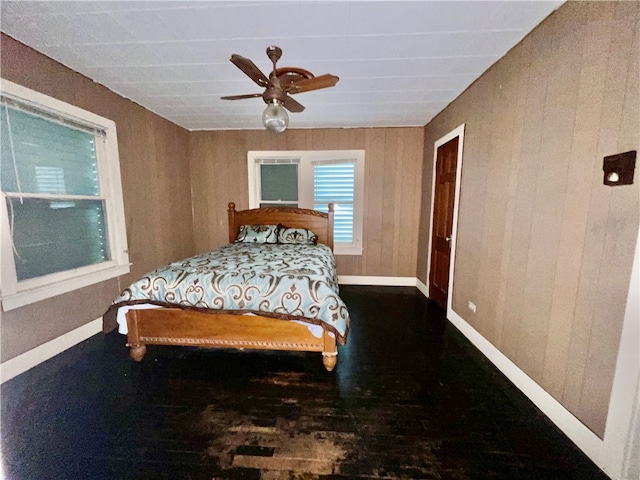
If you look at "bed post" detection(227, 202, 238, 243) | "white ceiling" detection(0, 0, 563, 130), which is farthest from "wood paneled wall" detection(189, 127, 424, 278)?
"white ceiling" detection(0, 0, 563, 130)

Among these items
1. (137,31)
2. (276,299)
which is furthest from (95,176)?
(276,299)

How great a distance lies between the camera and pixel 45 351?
212cm

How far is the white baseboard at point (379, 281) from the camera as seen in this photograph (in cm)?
420

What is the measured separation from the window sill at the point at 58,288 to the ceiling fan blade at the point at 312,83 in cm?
244

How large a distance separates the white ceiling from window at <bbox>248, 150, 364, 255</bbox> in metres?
1.24

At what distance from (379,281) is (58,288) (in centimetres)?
373

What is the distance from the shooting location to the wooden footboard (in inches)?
76.3

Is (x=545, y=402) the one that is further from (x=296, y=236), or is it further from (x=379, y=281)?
(x=296, y=236)

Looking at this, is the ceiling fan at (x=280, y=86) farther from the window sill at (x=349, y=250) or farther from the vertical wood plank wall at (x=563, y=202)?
the window sill at (x=349, y=250)

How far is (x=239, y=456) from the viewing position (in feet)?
4.30

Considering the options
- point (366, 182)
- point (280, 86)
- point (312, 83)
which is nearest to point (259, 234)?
point (366, 182)

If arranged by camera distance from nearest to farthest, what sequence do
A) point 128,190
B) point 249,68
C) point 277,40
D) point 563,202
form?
point 563,202, point 249,68, point 277,40, point 128,190

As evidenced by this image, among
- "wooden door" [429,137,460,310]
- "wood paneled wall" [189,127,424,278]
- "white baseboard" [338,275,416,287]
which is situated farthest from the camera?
"white baseboard" [338,275,416,287]

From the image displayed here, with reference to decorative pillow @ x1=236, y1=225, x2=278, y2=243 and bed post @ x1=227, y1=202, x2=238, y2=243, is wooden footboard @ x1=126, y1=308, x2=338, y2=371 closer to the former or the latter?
decorative pillow @ x1=236, y1=225, x2=278, y2=243
